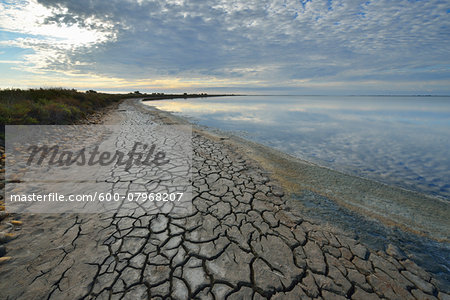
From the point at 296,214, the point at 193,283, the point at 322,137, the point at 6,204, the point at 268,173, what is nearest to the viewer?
the point at 193,283

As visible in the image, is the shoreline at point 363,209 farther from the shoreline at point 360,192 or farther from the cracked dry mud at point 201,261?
the cracked dry mud at point 201,261

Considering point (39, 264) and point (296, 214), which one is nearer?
point (39, 264)

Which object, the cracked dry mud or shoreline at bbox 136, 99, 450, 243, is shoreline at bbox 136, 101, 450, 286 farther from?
the cracked dry mud

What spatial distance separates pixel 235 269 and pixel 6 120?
8772mm

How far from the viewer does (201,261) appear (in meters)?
2.21

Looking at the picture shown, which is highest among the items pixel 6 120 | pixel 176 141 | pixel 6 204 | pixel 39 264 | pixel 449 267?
pixel 6 120

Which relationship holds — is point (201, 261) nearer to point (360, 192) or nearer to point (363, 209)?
point (363, 209)

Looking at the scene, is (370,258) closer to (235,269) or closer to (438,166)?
(235,269)

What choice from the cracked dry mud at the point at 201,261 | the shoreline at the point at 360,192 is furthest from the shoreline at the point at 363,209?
the cracked dry mud at the point at 201,261

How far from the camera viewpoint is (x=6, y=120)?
5.98 m

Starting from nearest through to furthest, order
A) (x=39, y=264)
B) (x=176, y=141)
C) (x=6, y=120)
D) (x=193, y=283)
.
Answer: (x=193, y=283) < (x=39, y=264) < (x=6, y=120) < (x=176, y=141)

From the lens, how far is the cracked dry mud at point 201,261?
1.89 meters

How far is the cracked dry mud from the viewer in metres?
1.89

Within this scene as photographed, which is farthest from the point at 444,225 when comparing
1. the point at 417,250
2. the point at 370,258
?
the point at 370,258
